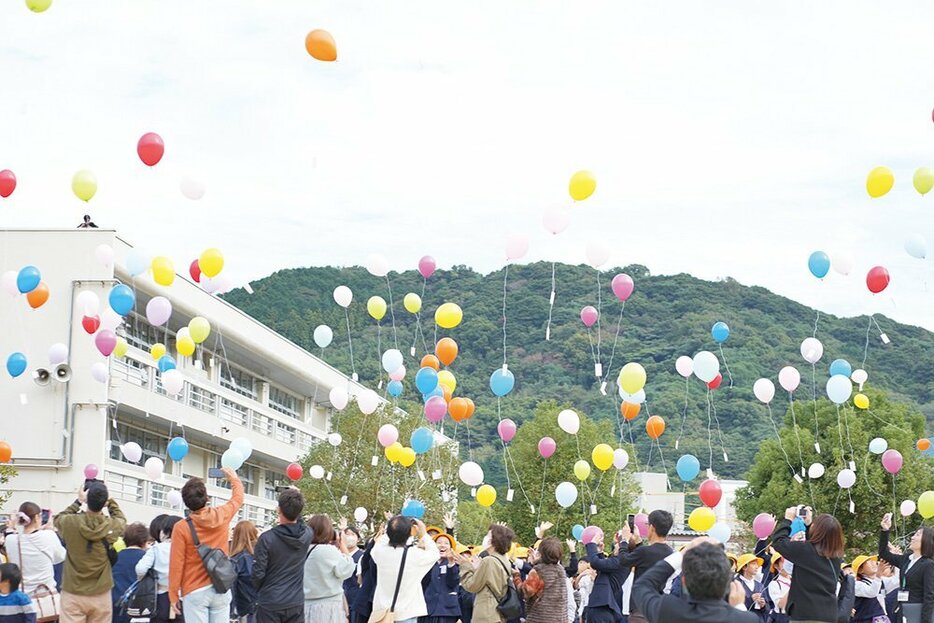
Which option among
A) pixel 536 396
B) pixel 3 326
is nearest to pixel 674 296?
pixel 536 396

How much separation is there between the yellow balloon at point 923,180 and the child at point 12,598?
11.6 metres

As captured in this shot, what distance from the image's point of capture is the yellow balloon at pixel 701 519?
15211mm

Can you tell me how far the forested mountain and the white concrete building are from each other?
1311cm

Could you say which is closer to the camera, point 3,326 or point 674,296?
point 3,326

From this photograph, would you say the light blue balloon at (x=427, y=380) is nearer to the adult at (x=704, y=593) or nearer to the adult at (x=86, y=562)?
the adult at (x=86, y=562)

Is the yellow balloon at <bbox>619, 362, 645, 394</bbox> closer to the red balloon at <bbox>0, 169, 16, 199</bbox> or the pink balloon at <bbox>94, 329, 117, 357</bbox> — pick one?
the pink balloon at <bbox>94, 329, 117, 357</bbox>

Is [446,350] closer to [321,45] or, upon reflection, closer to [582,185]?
[582,185]

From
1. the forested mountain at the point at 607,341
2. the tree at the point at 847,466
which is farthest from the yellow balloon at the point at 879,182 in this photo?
the forested mountain at the point at 607,341

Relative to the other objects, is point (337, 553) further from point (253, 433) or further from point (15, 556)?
point (253, 433)

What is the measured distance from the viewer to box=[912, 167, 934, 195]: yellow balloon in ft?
53.0

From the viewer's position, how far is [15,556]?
10117mm

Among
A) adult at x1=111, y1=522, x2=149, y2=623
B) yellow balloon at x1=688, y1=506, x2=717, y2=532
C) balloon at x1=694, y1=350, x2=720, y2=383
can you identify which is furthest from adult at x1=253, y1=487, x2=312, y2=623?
balloon at x1=694, y1=350, x2=720, y2=383

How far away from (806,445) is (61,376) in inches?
875

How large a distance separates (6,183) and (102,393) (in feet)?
56.9
